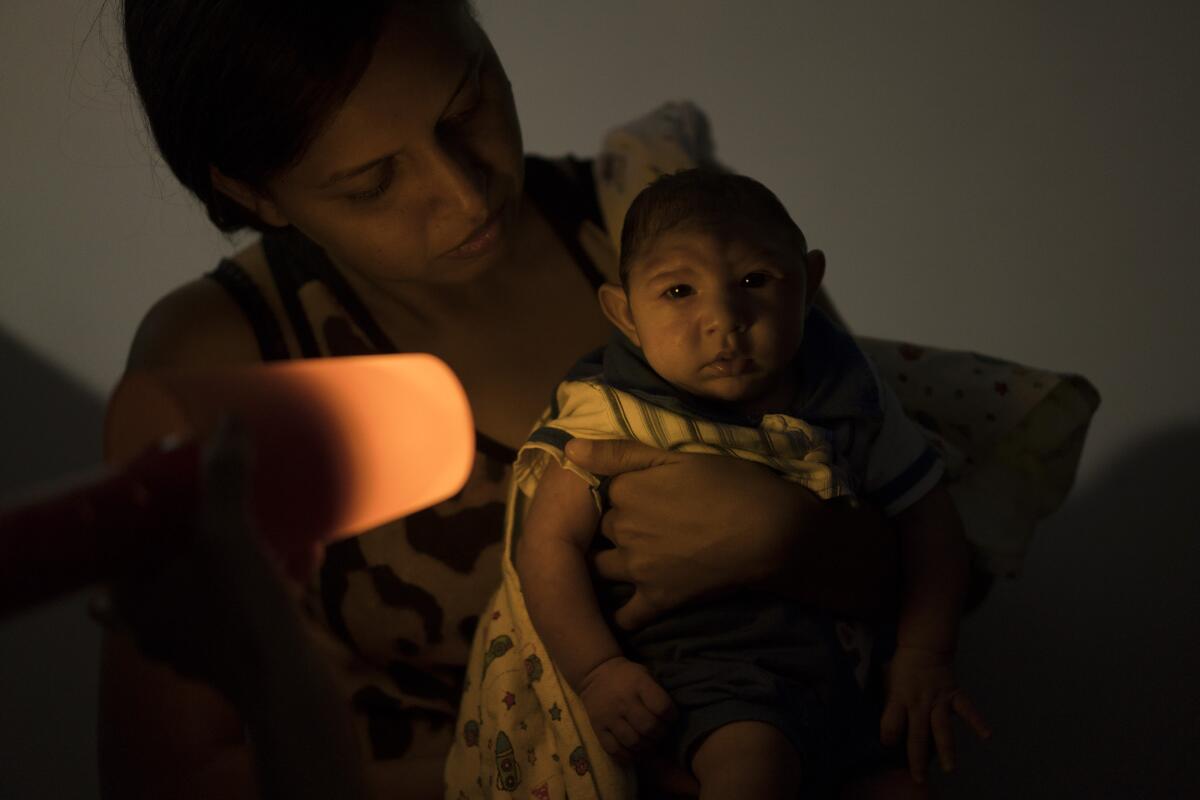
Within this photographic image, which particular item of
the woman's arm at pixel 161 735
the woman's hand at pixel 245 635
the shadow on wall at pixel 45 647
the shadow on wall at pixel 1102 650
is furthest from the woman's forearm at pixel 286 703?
the shadow on wall at pixel 1102 650

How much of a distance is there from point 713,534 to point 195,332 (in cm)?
60

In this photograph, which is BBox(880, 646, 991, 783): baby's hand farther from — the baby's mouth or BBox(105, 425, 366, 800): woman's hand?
BBox(105, 425, 366, 800): woman's hand

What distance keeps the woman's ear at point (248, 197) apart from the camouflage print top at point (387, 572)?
0.28 feet

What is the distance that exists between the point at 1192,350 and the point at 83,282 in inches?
76.1

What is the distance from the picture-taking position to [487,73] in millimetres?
934

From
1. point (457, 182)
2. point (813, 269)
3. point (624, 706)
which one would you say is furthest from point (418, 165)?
point (624, 706)

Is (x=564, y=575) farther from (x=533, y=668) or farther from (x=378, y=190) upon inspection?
(x=378, y=190)

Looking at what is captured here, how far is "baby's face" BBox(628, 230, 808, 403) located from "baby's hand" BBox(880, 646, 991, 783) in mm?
324

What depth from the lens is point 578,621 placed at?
900 mm

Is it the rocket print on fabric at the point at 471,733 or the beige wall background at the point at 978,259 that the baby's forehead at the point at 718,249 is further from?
the beige wall background at the point at 978,259

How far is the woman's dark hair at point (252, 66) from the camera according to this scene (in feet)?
2.59

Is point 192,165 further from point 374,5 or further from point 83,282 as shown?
point 83,282

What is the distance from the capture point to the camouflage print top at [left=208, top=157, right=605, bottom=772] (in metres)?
1.10

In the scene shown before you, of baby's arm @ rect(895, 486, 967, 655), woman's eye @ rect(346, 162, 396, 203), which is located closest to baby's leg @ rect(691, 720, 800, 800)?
baby's arm @ rect(895, 486, 967, 655)
